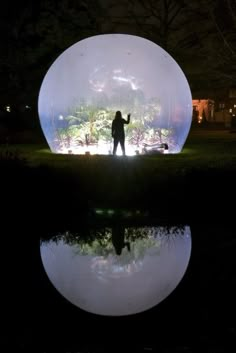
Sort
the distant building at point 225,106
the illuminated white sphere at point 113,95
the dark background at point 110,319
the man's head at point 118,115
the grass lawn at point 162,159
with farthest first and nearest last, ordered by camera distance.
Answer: the distant building at point 225,106 < the illuminated white sphere at point 113,95 < the man's head at point 118,115 < the grass lawn at point 162,159 < the dark background at point 110,319

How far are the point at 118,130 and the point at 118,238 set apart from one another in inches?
306

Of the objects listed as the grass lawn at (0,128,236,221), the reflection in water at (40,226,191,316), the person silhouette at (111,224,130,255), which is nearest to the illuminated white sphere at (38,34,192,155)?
the grass lawn at (0,128,236,221)

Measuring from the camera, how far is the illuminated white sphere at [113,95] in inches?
620

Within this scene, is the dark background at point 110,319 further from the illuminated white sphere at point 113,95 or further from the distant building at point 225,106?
the distant building at point 225,106

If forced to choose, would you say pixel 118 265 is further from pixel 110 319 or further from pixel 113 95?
pixel 113 95

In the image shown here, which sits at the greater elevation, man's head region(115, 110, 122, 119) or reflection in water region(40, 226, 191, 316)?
man's head region(115, 110, 122, 119)

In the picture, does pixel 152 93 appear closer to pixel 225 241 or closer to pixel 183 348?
pixel 225 241

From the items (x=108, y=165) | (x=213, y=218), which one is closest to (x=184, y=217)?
(x=213, y=218)

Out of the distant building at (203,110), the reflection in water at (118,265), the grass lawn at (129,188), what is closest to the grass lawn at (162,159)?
the grass lawn at (129,188)

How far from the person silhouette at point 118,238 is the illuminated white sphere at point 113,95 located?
7831 mm

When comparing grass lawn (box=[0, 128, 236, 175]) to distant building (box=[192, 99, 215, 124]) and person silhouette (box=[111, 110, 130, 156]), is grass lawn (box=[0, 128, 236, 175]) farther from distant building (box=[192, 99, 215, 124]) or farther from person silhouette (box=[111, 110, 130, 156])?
distant building (box=[192, 99, 215, 124])

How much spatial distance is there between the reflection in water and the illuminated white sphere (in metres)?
7.96

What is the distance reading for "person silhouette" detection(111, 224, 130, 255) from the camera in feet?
23.8

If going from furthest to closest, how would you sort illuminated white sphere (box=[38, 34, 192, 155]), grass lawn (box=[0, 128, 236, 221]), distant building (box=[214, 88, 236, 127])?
distant building (box=[214, 88, 236, 127]) → illuminated white sphere (box=[38, 34, 192, 155]) → grass lawn (box=[0, 128, 236, 221])
